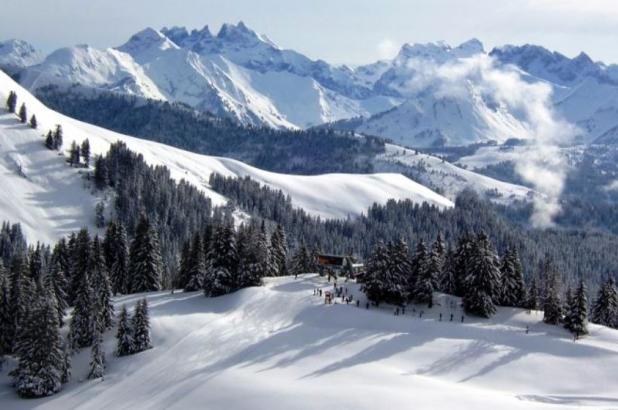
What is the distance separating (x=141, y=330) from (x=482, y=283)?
45646mm

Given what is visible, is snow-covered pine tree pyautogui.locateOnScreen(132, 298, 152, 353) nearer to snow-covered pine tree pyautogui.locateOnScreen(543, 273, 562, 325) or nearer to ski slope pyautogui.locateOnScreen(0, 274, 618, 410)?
ski slope pyautogui.locateOnScreen(0, 274, 618, 410)

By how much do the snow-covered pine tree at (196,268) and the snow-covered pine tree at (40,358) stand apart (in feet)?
93.1

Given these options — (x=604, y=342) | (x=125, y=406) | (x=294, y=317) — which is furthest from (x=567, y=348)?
(x=125, y=406)

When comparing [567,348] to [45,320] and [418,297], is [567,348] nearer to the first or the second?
[418,297]

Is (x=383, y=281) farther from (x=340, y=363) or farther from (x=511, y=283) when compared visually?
(x=340, y=363)

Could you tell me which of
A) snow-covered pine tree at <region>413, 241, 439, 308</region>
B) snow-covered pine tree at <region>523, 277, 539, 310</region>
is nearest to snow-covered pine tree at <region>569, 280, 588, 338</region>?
snow-covered pine tree at <region>523, 277, 539, 310</region>

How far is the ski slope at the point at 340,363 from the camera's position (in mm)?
63188

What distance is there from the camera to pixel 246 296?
96.7 meters

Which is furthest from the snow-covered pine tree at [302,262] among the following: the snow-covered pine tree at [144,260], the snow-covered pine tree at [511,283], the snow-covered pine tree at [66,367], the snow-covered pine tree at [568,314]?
the snow-covered pine tree at [568,314]

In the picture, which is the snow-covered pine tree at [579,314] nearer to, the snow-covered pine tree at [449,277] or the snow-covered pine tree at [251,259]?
the snow-covered pine tree at [449,277]

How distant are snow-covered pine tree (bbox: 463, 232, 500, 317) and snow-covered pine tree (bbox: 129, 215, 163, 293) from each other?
51.7 meters

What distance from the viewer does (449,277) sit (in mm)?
100062

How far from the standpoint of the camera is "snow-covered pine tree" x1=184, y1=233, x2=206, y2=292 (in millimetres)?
105062

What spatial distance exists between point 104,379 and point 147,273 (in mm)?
33882
